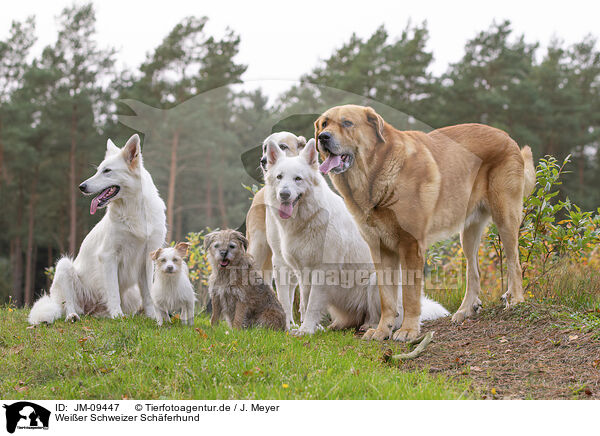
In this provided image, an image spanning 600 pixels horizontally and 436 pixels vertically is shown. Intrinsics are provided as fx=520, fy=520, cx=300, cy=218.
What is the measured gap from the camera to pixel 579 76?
993 inches

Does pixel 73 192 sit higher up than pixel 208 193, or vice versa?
pixel 73 192

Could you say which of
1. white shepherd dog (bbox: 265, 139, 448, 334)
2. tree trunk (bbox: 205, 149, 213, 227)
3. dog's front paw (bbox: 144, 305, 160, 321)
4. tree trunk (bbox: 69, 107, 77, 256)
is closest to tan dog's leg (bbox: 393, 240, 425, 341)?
white shepherd dog (bbox: 265, 139, 448, 334)

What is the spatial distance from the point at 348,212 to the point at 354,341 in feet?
4.86

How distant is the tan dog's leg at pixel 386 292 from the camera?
5.68m

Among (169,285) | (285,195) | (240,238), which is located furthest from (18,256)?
(285,195)

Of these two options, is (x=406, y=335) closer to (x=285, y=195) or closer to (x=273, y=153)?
(x=285, y=195)

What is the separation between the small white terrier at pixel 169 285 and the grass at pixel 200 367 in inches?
15.4

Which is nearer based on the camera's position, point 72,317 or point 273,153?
point 273,153

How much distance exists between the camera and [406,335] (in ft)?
18.0

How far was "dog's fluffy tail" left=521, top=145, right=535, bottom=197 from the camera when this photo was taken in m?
6.48

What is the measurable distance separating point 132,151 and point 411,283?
12.0 feet

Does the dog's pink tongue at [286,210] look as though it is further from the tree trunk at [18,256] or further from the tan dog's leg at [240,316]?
the tree trunk at [18,256]

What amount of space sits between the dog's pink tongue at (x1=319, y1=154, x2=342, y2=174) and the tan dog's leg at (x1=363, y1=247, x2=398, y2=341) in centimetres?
108
